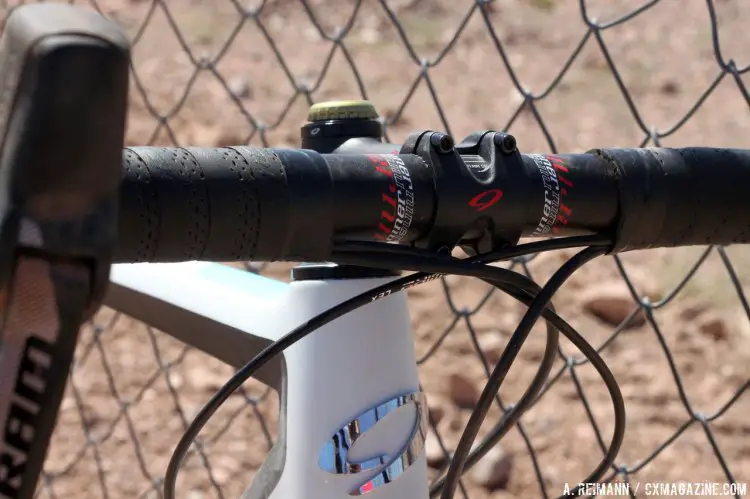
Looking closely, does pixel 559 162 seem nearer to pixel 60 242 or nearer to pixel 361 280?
pixel 361 280

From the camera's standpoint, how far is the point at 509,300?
182cm

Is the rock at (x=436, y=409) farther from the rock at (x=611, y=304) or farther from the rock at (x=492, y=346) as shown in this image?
the rock at (x=611, y=304)

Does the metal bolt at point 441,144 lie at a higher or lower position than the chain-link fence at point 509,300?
lower

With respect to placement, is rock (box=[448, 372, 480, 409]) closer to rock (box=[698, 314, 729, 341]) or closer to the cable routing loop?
rock (box=[698, 314, 729, 341])

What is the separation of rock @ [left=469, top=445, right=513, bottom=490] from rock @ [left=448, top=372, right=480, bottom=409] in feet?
0.41

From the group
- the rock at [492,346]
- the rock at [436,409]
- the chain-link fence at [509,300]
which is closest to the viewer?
the chain-link fence at [509,300]

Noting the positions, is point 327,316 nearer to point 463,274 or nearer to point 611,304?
point 463,274

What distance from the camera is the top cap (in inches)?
25.7

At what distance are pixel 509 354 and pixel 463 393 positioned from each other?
1057 millimetres

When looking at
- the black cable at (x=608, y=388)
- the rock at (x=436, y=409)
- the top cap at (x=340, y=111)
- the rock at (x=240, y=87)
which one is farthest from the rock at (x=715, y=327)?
the rock at (x=240, y=87)

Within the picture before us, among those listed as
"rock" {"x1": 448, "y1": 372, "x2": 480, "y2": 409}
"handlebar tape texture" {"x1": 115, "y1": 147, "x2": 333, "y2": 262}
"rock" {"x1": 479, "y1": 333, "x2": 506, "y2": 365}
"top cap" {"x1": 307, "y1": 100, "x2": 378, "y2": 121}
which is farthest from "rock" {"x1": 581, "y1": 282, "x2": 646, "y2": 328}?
"handlebar tape texture" {"x1": 115, "y1": 147, "x2": 333, "y2": 262}

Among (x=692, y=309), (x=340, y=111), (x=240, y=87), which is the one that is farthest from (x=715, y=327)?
(x=240, y=87)

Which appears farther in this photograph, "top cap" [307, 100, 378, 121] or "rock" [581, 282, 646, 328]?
"rock" [581, 282, 646, 328]

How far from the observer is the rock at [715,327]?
165 cm
